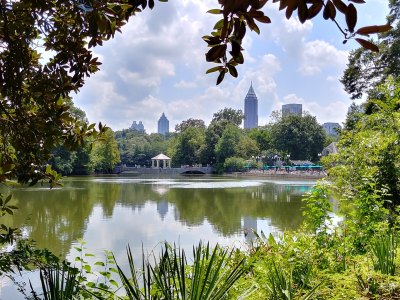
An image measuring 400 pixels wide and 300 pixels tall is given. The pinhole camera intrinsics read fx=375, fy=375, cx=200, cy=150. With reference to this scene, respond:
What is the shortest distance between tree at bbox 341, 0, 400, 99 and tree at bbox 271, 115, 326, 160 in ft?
94.7

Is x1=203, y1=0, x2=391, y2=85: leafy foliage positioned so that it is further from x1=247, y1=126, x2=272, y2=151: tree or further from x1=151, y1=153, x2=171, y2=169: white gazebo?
x1=151, y1=153, x2=171, y2=169: white gazebo

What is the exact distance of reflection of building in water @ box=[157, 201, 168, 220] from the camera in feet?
43.4

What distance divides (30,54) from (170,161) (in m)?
52.9

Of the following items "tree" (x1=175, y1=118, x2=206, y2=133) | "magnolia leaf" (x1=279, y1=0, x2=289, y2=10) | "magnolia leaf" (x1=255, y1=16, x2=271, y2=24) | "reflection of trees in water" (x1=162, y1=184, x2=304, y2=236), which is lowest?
"reflection of trees in water" (x1=162, y1=184, x2=304, y2=236)

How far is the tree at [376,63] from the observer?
44.7ft

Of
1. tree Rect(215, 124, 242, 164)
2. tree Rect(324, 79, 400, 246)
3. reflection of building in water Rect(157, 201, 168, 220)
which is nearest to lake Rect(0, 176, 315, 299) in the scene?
reflection of building in water Rect(157, 201, 168, 220)

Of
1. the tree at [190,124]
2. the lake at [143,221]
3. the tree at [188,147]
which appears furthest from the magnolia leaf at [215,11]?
the tree at [190,124]

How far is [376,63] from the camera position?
1492cm

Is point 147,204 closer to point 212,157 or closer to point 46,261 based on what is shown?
point 46,261

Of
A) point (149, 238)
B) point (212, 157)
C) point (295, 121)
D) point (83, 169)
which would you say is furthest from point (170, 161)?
point (149, 238)

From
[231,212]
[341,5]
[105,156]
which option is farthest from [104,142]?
[105,156]

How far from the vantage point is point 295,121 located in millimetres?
45562

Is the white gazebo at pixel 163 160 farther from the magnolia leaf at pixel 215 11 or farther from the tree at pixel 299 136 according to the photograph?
the magnolia leaf at pixel 215 11

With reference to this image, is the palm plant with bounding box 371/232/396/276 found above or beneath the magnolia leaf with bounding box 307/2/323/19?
beneath
